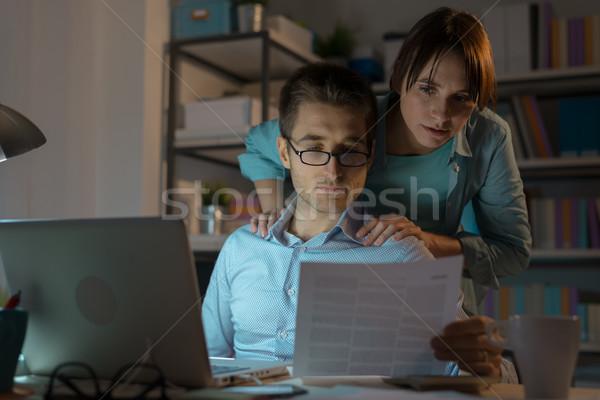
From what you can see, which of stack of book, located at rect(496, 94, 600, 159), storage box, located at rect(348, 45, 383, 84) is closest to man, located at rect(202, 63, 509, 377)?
stack of book, located at rect(496, 94, 600, 159)

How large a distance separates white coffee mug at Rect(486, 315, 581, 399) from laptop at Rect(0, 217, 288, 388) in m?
0.35

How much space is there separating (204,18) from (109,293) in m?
2.16

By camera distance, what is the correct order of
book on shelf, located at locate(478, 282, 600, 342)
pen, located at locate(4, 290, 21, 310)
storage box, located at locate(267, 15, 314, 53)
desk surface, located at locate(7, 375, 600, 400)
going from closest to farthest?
desk surface, located at locate(7, 375, 600, 400)
pen, located at locate(4, 290, 21, 310)
book on shelf, located at locate(478, 282, 600, 342)
storage box, located at locate(267, 15, 314, 53)

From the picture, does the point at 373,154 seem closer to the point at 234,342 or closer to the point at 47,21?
Answer: the point at 234,342

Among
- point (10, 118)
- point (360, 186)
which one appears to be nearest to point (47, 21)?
point (10, 118)

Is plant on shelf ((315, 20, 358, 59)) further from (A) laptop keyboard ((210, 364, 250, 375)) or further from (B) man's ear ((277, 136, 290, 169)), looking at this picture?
(A) laptop keyboard ((210, 364, 250, 375))

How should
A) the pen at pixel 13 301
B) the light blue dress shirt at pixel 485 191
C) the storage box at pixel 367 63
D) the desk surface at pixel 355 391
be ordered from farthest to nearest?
the storage box at pixel 367 63
the light blue dress shirt at pixel 485 191
the pen at pixel 13 301
the desk surface at pixel 355 391

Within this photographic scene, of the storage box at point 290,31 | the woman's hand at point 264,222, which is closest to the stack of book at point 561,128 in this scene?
the storage box at point 290,31

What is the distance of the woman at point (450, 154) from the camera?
137cm

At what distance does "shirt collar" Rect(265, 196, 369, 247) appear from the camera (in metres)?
1.33

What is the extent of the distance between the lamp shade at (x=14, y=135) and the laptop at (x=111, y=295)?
0.84 ft

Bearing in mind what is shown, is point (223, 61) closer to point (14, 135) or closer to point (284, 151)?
point (284, 151)

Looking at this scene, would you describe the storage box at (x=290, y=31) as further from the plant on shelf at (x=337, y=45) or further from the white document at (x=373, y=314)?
the white document at (x=373, y=314)

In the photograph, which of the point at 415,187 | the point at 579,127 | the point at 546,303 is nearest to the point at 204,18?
the point at 415,187
